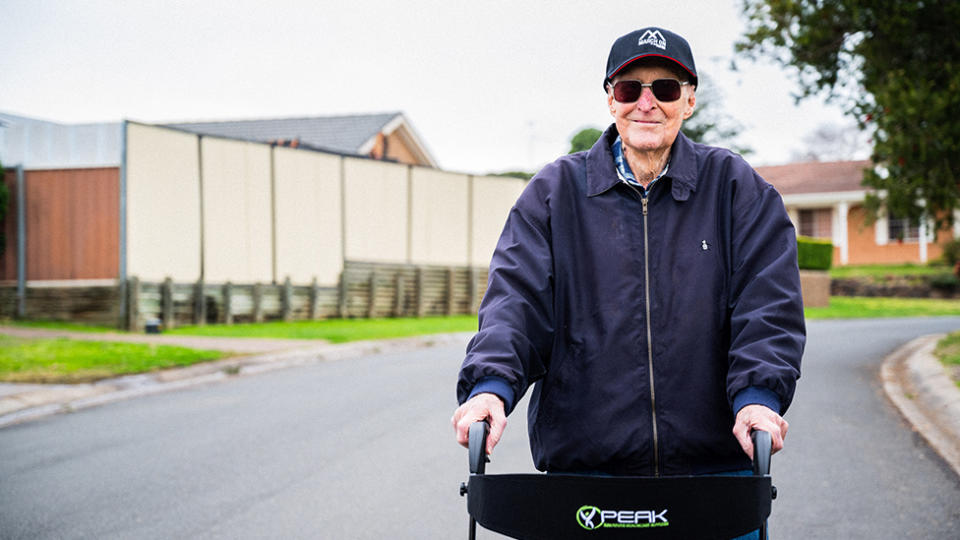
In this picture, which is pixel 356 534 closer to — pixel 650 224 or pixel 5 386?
pixel 650 224

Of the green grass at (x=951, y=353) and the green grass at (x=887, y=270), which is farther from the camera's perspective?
the green grass at (x=887, y=270)

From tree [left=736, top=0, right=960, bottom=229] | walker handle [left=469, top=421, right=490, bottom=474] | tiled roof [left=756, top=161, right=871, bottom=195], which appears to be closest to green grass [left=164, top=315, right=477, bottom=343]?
tree [left=736, top=0, right=960, bottom=229]

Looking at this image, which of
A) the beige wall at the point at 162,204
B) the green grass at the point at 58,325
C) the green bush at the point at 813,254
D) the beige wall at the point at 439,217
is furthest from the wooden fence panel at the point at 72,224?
the green bush at the point at 813,254

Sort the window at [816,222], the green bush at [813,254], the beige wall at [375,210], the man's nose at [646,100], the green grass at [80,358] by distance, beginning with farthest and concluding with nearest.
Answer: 1. the window at [816,222]
2. the green bush at [813,254]
3. the beige wall at [375,210]
4. the green grass at [80,358]
5. the man's nose at [646,100]

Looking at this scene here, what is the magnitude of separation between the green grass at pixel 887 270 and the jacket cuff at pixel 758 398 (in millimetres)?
32734

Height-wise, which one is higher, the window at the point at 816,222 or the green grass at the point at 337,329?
the window at the point at 816,222

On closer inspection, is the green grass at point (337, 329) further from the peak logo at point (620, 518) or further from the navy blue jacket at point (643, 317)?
the peak logo at point (620, 518)

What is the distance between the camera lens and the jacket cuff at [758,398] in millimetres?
2191

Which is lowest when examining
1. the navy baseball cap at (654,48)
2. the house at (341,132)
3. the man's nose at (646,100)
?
the man's nose at (646,100)

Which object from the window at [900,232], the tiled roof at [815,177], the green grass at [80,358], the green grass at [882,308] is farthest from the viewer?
the tiled roof at [815,177]

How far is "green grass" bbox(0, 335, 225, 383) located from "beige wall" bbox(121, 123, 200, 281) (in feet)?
11.0

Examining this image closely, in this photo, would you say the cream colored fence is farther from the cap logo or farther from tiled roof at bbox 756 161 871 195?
tiled roof at bbox 756 161 871 195

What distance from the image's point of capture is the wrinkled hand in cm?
Answer: 215

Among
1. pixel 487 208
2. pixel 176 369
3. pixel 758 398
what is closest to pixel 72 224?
pixel 176 369
